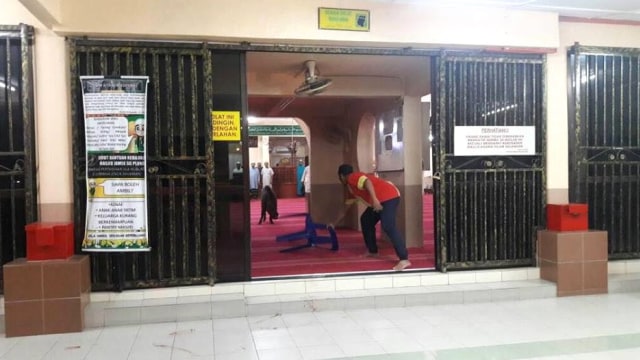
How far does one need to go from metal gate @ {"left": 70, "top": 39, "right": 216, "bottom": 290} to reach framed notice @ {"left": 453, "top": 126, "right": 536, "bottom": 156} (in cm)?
259

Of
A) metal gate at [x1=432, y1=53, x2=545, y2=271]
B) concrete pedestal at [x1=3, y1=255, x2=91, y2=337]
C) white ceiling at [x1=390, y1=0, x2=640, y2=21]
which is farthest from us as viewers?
metal gate at [x1=432, y1=53, x2=545, y2=271]

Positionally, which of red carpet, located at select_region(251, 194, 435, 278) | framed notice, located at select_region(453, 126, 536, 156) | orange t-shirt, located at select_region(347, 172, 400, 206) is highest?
framed notice, located at select_region(453, 126, 536, 156)

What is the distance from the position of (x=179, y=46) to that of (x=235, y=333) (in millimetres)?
2639

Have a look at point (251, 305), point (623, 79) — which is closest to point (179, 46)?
point (251, 305)

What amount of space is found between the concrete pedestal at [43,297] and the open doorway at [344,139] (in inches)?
69.3

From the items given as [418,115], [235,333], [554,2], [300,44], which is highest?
[554,2]

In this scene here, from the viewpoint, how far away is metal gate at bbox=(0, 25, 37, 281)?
4191 millimetres

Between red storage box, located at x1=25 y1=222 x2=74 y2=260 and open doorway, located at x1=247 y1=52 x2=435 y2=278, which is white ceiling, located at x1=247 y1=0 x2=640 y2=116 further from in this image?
red storage box, located at x1=25 y1=222 x2=74 y2=260

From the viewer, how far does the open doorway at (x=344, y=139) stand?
604cm

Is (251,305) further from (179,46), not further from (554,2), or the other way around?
(554,2)

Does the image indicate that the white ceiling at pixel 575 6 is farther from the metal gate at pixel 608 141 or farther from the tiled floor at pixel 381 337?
the tiled floor at pixel 381 337

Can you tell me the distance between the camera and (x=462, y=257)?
5117 millimetres

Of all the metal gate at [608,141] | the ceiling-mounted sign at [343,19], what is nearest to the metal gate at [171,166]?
the ceiling-mounted sign at [343,19]

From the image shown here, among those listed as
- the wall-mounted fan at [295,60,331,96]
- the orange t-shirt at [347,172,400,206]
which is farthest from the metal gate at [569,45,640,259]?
the wall-mounted fan at [295,60,331,96]
